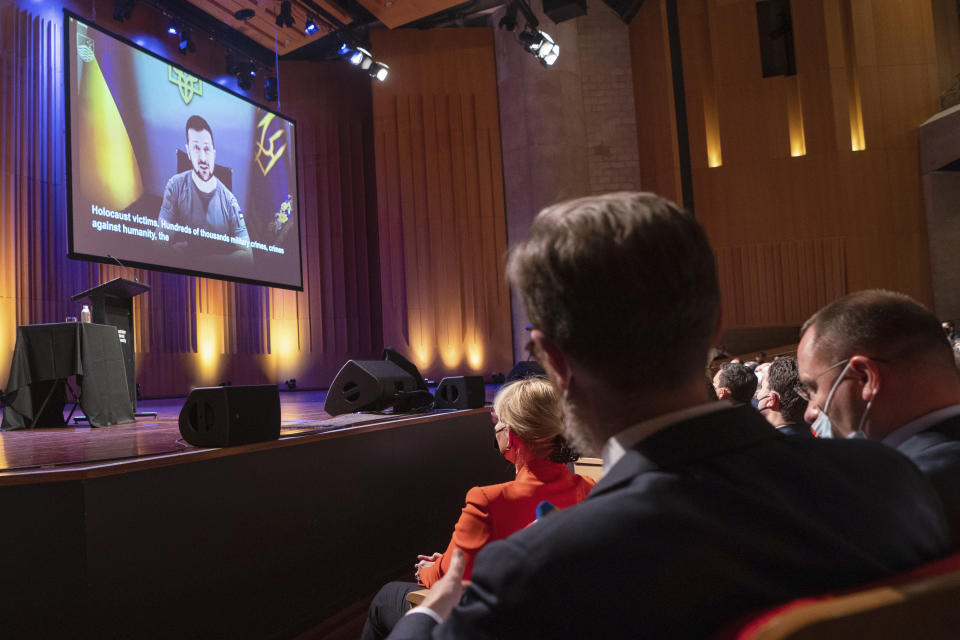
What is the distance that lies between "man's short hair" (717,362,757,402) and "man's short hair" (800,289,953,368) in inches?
75.2

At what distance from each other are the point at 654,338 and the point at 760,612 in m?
0.26

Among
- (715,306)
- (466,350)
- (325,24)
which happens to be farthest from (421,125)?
(715,306)

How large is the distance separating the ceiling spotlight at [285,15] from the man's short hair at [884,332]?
26.9 ft

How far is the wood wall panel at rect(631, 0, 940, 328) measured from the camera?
9.86m

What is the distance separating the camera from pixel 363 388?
4316mm

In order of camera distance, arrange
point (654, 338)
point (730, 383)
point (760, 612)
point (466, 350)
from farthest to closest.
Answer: point (466, 350) → point (730, 383) → point (654, 338) → point (760, 612)

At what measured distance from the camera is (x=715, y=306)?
2.48ft

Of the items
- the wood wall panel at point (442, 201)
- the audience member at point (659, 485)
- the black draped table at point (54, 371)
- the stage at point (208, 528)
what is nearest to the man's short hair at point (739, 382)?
the stage at point (208, 528)

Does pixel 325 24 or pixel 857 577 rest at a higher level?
pixel 325 24

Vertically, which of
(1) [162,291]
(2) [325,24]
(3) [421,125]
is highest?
(2) [325,24]

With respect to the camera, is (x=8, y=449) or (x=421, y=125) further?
(x=421, y=125)

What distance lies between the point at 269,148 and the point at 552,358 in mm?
7098

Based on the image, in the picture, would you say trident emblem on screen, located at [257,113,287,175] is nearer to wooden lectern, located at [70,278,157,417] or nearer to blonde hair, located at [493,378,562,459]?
wooden lectern, located at [70,278,157,417]

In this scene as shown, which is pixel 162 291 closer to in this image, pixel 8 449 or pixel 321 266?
pixel 321 266
